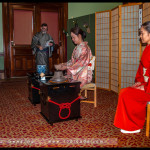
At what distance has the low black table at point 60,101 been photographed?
2.51 m

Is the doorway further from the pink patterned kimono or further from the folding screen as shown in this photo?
the pink patterned kimono

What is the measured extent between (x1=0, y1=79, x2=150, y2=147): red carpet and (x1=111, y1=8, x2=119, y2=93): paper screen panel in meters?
1.00

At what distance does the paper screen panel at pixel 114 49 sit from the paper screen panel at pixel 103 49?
0.36 ft

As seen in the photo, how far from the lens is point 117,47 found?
13.9 ft

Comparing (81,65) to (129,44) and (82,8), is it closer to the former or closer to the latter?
(129,44)

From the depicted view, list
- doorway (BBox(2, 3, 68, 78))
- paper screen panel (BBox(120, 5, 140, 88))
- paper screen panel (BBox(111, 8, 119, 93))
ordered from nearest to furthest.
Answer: paper screen panel (BBox(120, 5, 140, 88)) < paper screen panel (BBox(111, 8, 119, 93)) < doorway (BBox(2, 3, 68, 78))

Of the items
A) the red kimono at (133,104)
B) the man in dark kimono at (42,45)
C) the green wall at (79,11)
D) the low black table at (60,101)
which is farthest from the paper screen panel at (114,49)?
the red kimono at (133,104)

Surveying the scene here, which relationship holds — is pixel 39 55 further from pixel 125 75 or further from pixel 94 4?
pixel 94 4

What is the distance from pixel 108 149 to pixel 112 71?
2.77 meters

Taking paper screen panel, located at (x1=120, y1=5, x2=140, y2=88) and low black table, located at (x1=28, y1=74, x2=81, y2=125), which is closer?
low black table, located at (x1=28, y1=74, x2=81, y2=125)

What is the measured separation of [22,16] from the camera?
6.56 metres

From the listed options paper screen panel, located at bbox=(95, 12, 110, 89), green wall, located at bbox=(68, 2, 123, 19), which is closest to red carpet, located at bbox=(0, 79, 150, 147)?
paper screen panel, located at bbox=(95, 12, 110, 89)

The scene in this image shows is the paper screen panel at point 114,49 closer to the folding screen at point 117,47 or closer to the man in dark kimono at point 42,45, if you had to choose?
the folding screen at point 117,47

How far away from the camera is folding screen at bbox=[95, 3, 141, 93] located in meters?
3.98
